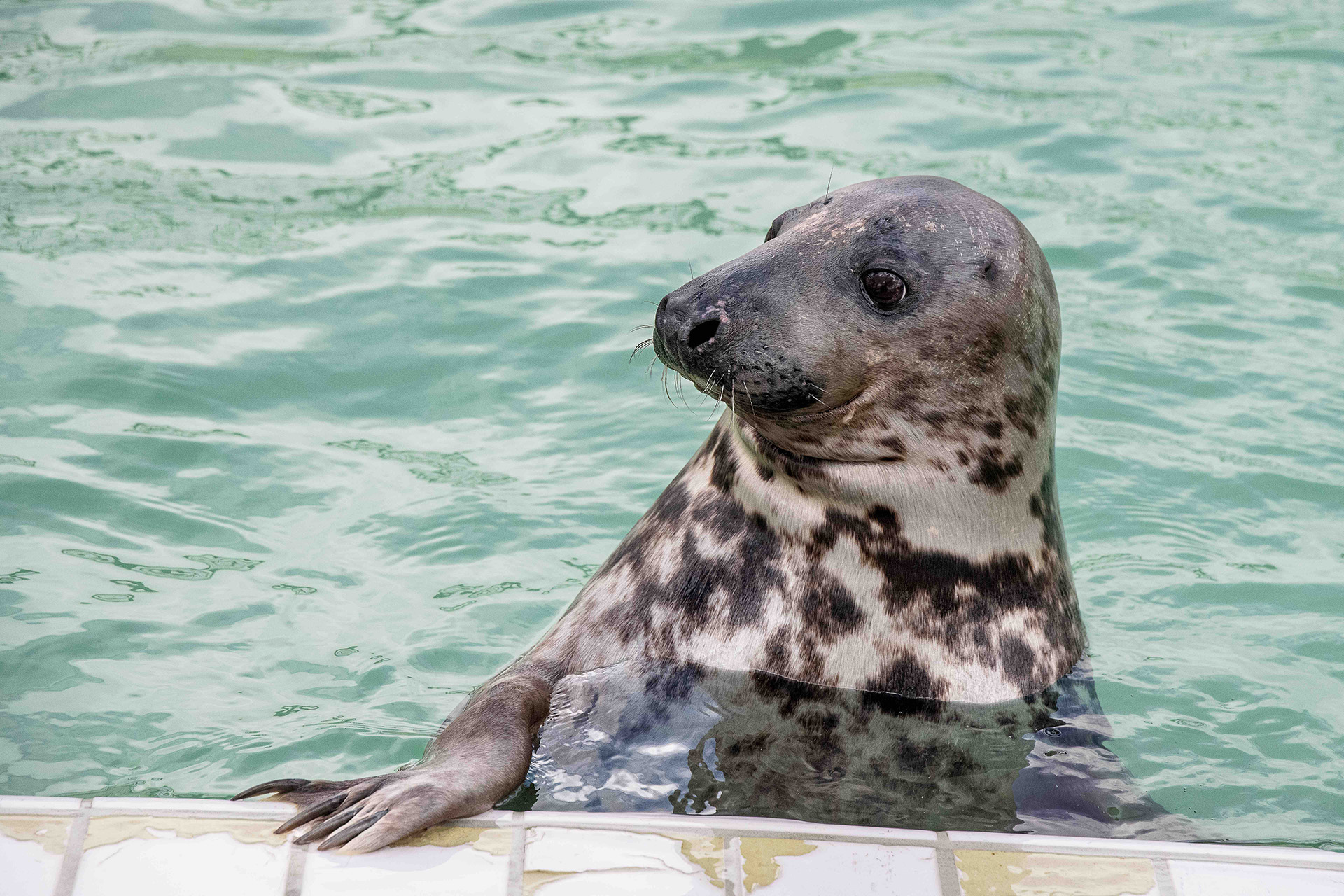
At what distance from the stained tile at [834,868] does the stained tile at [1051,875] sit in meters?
0.09

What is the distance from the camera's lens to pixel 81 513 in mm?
5430

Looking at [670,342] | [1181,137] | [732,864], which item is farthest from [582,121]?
[732,864]

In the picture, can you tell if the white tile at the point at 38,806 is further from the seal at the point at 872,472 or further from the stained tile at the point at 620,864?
the stained tile at the point at 620,864

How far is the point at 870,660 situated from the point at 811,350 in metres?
0.76

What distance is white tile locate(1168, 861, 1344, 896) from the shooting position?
10.2 ft

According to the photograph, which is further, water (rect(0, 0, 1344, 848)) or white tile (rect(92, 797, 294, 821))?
water (rect(0, 0, 1344, 848))

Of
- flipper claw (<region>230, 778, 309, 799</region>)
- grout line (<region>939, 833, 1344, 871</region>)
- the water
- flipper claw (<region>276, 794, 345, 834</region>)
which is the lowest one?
grout line (<region>939, 833, 1344, 871</region>)

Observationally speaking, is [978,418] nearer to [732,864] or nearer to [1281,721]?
[732,864]

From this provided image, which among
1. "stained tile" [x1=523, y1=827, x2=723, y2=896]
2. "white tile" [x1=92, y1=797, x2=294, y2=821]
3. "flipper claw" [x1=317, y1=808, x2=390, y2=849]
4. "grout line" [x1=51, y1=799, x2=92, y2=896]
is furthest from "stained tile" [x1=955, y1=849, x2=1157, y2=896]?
"grout line" [x1=51, y1=799, x2=92, y2=896]

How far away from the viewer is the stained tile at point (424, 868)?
3021 millimetres

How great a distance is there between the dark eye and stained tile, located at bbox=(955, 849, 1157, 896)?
1.26m

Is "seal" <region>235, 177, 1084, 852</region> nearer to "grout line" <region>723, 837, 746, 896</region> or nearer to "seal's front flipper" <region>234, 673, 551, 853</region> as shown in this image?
"seal's front flipper" <region>234, 673, 551, 853</region>

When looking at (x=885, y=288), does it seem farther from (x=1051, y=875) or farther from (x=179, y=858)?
(x=179, y=858)

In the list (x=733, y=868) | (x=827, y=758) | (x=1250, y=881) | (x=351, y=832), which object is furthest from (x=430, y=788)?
(x=1250, y=881)
